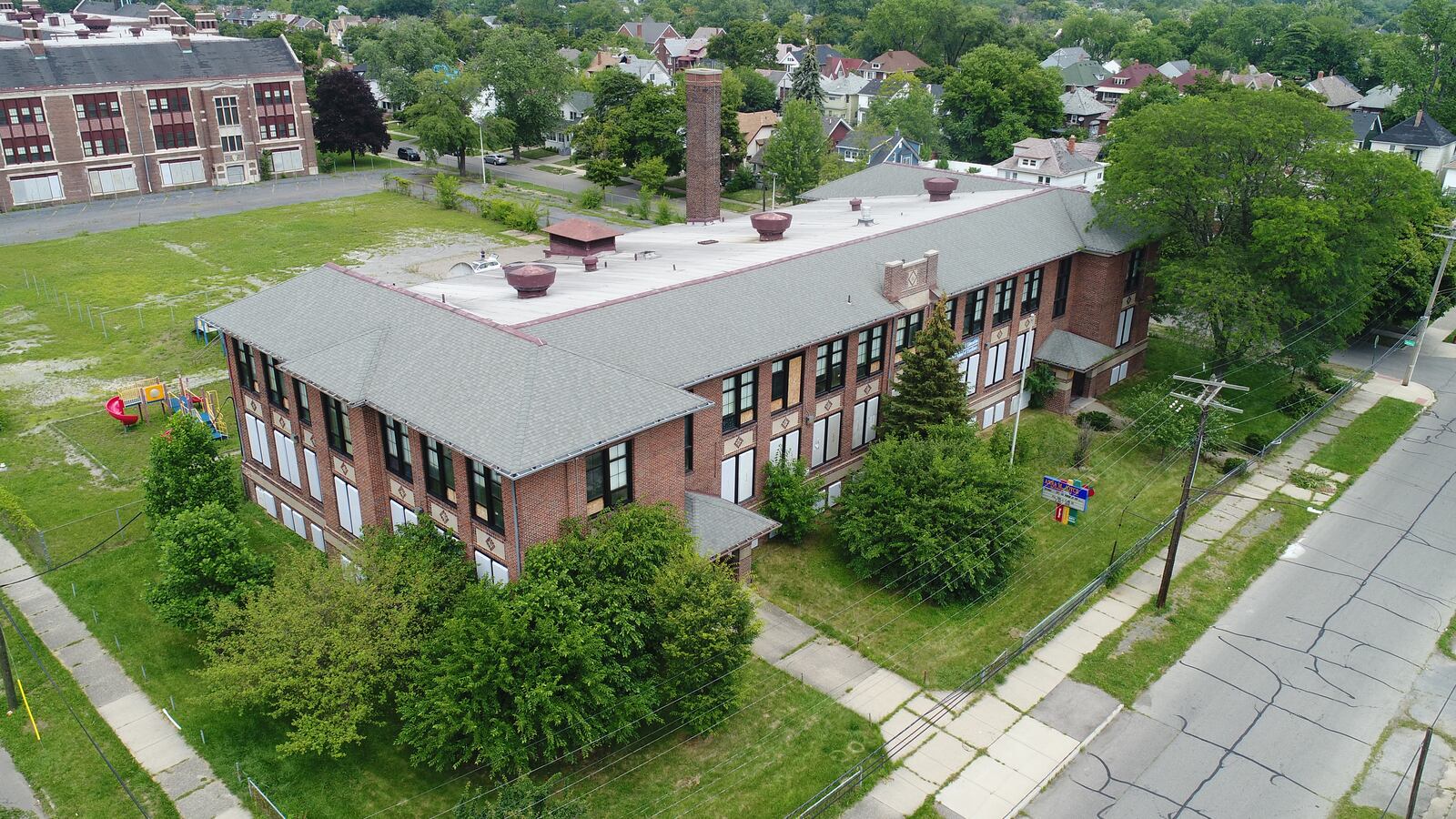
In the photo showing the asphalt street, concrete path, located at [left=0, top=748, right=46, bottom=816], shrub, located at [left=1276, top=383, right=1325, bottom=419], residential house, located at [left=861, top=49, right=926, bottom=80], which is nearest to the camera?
concrete path, located at [left=0, top=748, right=46, bottom=816]

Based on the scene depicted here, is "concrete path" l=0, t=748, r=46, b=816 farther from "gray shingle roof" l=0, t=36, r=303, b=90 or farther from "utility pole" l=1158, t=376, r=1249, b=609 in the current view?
"gray shingle roof" l=0, t=36, r=303, b=90

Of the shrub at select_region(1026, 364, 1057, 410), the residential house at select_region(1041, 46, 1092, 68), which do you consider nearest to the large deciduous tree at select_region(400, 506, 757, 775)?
the shrub at select_region(1026, 364, 1057, 410)

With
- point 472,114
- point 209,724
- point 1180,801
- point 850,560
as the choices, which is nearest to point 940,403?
point 850,560

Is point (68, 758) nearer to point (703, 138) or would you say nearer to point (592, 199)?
point (703, 138)

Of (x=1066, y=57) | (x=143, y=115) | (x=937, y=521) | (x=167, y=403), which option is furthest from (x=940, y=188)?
(x=1066, y=57)

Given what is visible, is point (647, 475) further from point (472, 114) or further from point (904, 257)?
point (472, 114)

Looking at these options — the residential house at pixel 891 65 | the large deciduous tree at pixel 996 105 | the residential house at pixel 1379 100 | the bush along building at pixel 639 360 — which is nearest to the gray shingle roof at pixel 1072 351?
the bush along building at pixel 639 360

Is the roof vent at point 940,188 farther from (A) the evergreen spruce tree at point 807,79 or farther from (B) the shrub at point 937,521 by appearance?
(A) the evergreen spruce tree at point 807,79
